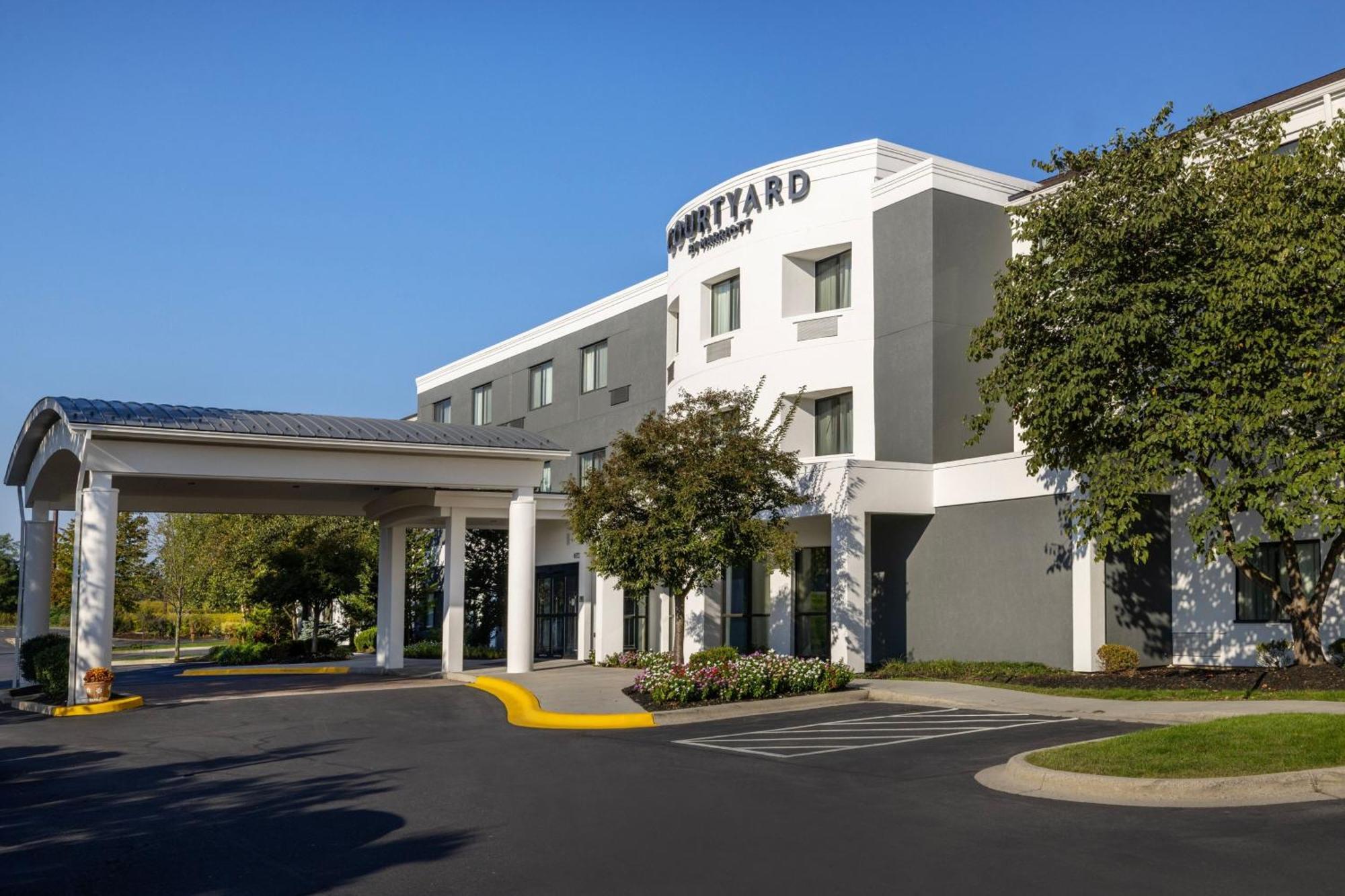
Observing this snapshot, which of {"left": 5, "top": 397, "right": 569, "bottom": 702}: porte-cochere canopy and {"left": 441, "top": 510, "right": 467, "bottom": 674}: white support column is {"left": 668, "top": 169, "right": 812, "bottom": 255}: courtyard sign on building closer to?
{"left": 5, "top": 397, "right": 569, "bottom": 702}: porte-cochere canopy

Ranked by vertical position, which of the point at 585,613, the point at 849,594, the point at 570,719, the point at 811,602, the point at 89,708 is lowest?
the point at 89,708

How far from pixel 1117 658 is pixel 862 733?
7845mm

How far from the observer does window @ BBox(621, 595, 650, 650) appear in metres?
33.2

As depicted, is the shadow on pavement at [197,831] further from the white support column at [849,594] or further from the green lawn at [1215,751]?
the white support column at [849,594]

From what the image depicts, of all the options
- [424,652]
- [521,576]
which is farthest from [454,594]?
[424,652]

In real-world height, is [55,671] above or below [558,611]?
below

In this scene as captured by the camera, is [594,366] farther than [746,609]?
Yes

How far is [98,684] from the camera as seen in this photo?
2080 centimetres

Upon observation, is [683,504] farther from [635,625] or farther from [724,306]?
[635,625]

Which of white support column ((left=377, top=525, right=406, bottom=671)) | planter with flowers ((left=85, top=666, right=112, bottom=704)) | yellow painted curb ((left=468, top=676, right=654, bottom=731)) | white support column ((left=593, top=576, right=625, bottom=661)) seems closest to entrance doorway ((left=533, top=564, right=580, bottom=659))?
white support column ((left=593, top=576, right=625, bottom=661))

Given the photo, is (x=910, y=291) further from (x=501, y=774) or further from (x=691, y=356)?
(x=501, y=774)

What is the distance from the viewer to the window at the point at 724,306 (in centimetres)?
3081

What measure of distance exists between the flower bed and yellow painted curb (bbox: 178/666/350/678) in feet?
43.2

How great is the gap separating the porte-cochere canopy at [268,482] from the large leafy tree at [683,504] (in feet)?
11.6
